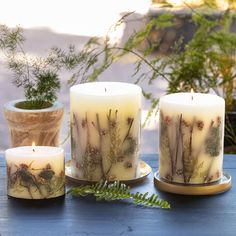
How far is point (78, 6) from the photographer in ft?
15.7

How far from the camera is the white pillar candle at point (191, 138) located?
1078 millimetres

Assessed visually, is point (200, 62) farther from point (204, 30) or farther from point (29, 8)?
point (29, 8)

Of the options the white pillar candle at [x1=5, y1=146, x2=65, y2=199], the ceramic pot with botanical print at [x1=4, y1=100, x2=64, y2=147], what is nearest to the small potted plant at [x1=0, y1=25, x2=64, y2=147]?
the ceramic pot with botanical print at [x1=4, y1=100, x2=64, y2=147]

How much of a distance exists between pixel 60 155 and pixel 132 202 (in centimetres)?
13

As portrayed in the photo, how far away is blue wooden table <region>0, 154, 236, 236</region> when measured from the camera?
95cm

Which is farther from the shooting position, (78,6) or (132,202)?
(78,6)

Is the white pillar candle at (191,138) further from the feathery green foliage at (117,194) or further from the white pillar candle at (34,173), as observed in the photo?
the white pillar candle at (34,173)

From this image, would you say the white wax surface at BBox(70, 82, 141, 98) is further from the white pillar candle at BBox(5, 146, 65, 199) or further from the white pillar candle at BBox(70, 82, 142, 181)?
the white pillar candle at BBox(5, 146, 65, 199)

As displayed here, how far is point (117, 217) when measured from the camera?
1.00 metres

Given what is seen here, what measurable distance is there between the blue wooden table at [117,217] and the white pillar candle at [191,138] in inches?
1.6

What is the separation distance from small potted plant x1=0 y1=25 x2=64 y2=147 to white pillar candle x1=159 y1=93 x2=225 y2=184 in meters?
0.21

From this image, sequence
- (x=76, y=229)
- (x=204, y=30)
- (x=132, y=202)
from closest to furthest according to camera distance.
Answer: (x=76, y=229), (x=132, y=202), (x=204, y=30)

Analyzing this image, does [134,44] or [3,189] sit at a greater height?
[134,44]

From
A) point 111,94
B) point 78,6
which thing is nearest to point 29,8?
point 78,6
